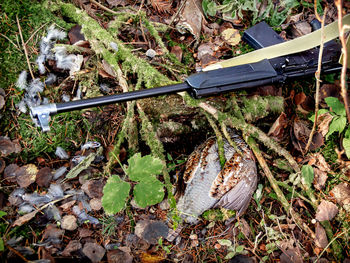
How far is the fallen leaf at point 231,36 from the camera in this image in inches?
121

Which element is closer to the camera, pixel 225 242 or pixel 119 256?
pixel 119 256

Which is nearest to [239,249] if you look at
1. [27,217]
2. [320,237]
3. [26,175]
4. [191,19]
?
[320,237]

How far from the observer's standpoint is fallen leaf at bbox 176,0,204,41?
305cm

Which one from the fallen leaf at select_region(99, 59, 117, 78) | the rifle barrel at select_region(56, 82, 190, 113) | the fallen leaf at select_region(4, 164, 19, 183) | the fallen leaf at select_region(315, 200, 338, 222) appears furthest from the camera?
the fallen leaf at select_region(99, 59, 117, 78)

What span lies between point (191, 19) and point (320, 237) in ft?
8.20

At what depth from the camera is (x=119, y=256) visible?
2102 mm

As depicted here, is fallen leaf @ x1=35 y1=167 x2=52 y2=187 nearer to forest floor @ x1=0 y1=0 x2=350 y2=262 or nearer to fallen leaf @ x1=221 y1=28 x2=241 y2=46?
forest floor @ x1=0 y1=0 x2=350 y2=262

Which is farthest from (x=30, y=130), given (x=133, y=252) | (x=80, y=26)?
(x=133, y=252)

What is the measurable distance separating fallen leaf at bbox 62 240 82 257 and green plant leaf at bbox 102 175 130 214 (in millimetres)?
426

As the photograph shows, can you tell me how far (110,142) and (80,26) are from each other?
1251 mm

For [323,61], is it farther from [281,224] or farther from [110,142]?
[110,142]

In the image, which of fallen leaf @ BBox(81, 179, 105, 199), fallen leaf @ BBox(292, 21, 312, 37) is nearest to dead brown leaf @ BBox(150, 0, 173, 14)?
fallen leaf @ BBox(292, 21, 312, 37)

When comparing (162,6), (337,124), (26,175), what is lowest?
(26,175)

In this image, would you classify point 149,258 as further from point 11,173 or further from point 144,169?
point 11,173
